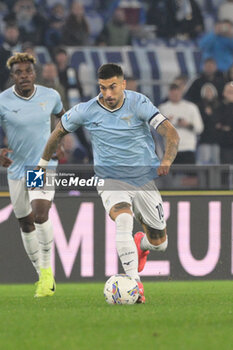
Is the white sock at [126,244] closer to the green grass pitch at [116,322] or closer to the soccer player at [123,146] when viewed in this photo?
the soccer player at [123,146]

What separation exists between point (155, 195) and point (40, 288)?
5.08 feet

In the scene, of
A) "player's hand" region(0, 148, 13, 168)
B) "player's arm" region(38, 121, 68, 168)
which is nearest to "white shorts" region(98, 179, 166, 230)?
"player's arm" region(38, 121, 68, 168)

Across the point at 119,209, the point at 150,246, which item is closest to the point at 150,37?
the point at 150,246

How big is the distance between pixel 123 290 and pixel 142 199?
40.2 inches

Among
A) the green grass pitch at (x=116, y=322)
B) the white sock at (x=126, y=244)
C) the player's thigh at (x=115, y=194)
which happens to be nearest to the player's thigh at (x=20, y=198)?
the green grass pitch at (x=116, y=322)

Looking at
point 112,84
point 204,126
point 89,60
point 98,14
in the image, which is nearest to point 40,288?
point 112,84

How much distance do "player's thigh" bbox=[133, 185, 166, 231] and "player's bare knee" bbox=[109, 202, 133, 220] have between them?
466mm

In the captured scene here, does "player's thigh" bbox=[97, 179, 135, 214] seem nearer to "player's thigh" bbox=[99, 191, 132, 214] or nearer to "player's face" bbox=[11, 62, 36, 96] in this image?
"player's thigh" bbox=[99, 191, 132, 214]

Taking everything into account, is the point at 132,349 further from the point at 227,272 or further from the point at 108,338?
the point at 227,272

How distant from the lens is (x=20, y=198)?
33.4 feet

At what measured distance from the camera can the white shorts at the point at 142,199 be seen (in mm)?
8594

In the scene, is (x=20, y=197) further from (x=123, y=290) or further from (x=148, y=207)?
(x=123, y=290)

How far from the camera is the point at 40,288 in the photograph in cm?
963

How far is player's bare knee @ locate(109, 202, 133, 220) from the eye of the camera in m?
8.31
